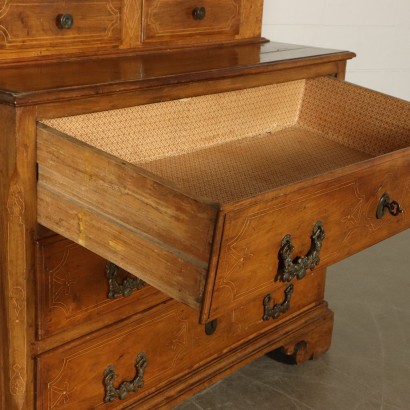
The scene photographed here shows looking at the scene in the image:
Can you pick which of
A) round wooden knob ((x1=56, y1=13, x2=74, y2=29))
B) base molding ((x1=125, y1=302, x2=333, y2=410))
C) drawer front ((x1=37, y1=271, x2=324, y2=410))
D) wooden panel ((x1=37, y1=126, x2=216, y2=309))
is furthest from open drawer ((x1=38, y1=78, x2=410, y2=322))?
base molding ((x1=125, y1=302, x2=333, y2=410))

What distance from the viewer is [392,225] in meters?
1.93

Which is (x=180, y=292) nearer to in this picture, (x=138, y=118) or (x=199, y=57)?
(x=138, y=118)

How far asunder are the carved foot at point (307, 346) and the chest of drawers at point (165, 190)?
84 millimetres

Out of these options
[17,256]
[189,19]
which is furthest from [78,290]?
[189,19]

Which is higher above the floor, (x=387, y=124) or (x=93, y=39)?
(x=93, y=39)

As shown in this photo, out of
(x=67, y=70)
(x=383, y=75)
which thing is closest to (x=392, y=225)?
(x=67, y=70)

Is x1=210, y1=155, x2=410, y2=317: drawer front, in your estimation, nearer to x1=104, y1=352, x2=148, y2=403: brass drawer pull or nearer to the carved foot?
x1=104, y1=352, x2=148, y2=403: brass drawer pull

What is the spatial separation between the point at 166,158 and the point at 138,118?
0.16 metres

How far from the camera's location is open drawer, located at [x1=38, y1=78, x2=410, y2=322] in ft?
4.60

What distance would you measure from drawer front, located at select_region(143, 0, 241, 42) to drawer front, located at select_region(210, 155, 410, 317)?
727mm

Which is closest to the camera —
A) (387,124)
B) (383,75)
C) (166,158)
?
(166,158)

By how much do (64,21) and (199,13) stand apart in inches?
20.0

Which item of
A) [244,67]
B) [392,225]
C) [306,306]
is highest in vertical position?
[244,67]

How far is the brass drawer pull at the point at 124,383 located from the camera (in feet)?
6.62
